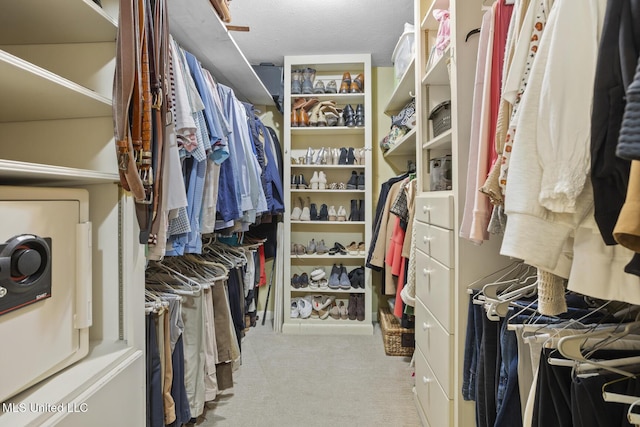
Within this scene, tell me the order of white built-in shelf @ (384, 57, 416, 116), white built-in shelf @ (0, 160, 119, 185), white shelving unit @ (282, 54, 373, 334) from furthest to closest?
1. white shelving unit @ (282, 54, 373, 334)
2. white built-in shelf @ (384, 57, 416, 116)
3. white built-in shelf @ (0, 160, 119, 185)

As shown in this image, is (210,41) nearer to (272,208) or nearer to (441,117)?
(272,208)

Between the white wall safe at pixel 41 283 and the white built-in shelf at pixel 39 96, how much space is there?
25 centimetres

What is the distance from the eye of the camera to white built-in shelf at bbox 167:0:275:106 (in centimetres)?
151

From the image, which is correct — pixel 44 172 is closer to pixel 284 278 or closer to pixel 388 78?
pixel 284 278

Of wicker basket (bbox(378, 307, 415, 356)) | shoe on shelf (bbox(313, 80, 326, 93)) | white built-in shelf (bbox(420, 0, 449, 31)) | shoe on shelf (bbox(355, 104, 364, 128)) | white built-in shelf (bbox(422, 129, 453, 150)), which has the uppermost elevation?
shoe on shelf (bbox(313, 80, 326, 93))

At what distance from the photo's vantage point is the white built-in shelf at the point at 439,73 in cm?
138

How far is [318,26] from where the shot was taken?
234cm

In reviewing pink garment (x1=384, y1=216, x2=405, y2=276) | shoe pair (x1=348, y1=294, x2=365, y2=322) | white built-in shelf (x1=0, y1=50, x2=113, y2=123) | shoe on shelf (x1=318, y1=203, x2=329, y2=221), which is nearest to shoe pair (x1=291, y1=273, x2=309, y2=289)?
shoe pair (x1=348, y1=294, x2=365, y2=322)

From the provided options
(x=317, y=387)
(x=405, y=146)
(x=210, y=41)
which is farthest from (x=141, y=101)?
(x=405, y=146)

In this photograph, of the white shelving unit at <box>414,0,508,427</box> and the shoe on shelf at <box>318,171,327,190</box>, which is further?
the shoe on shelf at <box>318,171,327,190</box>

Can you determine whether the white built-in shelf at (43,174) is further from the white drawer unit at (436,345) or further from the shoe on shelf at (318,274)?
the shoe on shelf at (318,274)

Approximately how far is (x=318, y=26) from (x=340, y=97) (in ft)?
2.12

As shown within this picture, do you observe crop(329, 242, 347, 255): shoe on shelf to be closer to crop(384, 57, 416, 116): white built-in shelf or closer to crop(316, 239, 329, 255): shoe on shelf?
crop(316, 239, 329, 255): shoe on shelf

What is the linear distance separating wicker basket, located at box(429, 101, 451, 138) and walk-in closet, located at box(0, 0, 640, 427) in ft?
0.04
